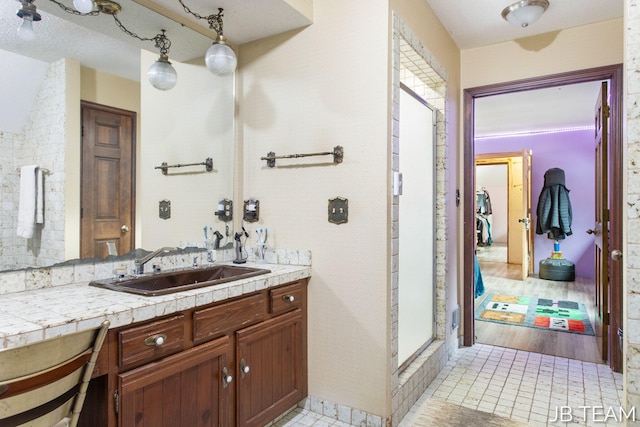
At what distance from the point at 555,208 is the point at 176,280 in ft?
20.2

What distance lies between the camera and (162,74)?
83.5 inches

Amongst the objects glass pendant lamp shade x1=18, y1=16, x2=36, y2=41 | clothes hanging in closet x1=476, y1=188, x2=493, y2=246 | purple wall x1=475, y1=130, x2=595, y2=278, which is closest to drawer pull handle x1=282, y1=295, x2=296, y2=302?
glass pendant lamp shade x1=18, y1=16, x2=36, y2=41

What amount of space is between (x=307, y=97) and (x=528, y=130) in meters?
5.66

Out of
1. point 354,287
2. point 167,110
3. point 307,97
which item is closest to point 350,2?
point 307,97

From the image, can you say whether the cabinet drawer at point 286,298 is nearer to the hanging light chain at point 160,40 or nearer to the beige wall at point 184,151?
the beige wall at point 184,151

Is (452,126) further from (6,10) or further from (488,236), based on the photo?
(488,236)

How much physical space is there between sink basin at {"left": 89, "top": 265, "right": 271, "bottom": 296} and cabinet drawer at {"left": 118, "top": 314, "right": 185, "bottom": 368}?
0.43 ft

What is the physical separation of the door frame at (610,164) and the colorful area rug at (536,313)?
89cm

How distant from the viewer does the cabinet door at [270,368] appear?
1813 mm

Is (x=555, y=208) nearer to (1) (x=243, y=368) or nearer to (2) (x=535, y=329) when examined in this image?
(2) (x=535, y=329)

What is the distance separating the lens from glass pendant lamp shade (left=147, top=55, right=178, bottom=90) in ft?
6.84

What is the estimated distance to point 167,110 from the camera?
7.27ft

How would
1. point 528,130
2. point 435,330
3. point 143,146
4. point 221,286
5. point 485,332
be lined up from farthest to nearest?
→ point 528,130
point 485,332
point 435,330
point 143,146
point 221,286

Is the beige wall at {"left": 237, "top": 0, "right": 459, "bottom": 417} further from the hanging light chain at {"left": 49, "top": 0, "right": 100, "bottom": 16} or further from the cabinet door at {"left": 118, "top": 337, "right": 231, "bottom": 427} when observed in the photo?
the hanging light chain at {"left": 49, "top": 0, "right": 100, "bottom": 16}
